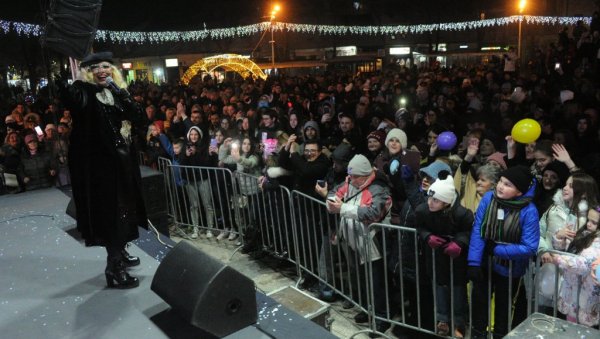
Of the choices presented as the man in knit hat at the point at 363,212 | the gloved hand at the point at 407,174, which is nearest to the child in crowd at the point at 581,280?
the man in knit hat at the point at 363,212

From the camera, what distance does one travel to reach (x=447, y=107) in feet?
31.8

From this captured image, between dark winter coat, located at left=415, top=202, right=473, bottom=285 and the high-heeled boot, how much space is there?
2.26 metres

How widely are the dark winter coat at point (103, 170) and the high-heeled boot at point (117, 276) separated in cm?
21

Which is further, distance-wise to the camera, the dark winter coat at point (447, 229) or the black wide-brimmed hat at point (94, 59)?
the dark winter coat at point (447, 229)

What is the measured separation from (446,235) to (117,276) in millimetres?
2526

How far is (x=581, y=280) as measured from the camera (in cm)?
341

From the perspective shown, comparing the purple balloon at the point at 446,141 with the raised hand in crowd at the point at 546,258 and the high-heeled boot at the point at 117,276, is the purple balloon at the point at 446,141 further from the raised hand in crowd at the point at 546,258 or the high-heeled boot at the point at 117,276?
the high-heeled boot at the point at 117,276

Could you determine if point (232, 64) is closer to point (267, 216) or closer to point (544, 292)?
point (267, 216)

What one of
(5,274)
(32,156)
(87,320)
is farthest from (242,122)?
(87,320)

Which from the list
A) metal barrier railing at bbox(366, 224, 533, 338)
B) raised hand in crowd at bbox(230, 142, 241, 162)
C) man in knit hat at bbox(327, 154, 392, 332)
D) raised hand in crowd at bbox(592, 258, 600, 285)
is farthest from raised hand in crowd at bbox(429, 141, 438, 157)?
raised hand in crowd at bbox(592, 258, 600, 285)

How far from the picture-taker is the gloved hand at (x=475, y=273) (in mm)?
3637

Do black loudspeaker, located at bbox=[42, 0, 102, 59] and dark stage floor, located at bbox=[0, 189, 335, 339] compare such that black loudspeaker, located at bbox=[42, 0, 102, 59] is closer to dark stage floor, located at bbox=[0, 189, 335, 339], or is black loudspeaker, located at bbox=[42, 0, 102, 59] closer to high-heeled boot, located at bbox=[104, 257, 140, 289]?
high-heeled boot, located at bbox=[104, 257, 140, 289]

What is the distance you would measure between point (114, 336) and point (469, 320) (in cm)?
288

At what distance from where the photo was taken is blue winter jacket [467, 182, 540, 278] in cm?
348
